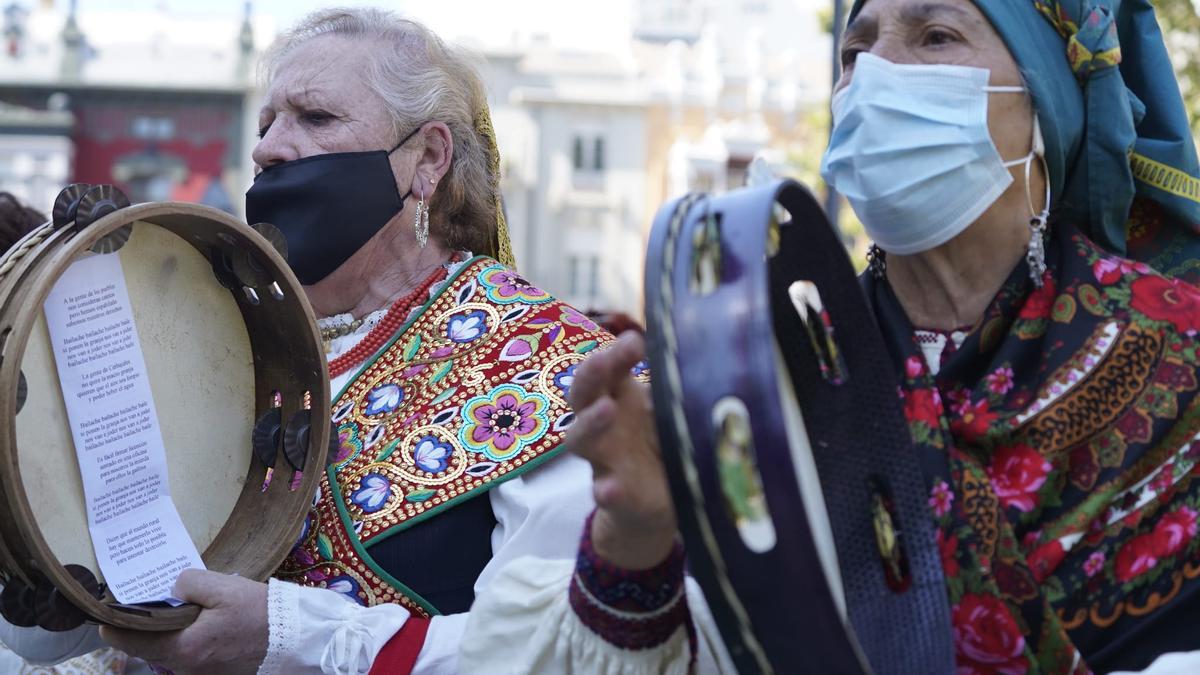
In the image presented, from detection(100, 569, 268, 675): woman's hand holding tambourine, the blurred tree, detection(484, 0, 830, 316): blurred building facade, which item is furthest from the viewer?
detection(484, 0, 830, 316): blurred building facade

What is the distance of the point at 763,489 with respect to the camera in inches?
62.9

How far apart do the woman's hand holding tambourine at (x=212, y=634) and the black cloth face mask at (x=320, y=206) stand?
843mm

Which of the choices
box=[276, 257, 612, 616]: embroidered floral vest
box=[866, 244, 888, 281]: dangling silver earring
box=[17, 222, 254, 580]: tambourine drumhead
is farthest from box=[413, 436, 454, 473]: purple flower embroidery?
box=[866, 244, 888, 281]: dangling silver earring

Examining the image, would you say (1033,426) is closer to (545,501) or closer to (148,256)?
(545,501)

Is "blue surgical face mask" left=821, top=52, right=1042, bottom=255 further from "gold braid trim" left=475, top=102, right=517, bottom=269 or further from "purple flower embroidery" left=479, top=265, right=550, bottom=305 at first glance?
"gold braid trim" left=475, top=102, right=517, bottom=269

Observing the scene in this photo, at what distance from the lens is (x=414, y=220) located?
333 centimetres

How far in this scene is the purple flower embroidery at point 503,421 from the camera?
2.80 meters

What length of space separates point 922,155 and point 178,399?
1328 millimetres

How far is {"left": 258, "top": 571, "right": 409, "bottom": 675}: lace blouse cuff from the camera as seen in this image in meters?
2.53

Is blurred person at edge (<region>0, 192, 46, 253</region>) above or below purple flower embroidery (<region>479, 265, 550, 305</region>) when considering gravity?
below

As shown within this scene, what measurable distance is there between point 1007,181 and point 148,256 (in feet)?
4.64

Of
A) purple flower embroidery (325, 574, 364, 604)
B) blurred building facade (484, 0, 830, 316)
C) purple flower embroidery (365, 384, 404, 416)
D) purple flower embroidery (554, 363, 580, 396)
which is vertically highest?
purple flower embroidery (554, 363, 580, 396)

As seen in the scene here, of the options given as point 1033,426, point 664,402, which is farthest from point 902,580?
point 664,402

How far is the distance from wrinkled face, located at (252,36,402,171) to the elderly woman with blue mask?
124cm
